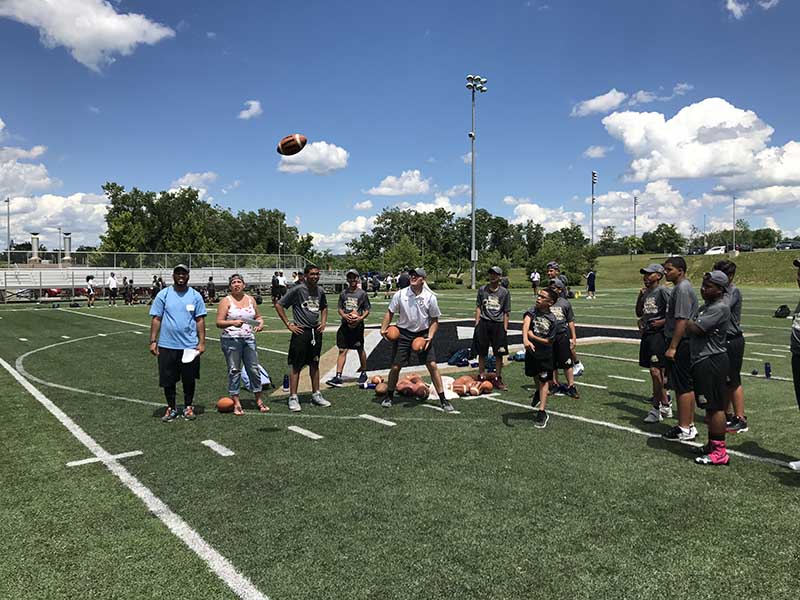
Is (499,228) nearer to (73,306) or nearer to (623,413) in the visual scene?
(73,306)

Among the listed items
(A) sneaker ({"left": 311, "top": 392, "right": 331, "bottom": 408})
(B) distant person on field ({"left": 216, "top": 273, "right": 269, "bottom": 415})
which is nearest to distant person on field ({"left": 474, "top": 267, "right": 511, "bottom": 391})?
(A) sneaker ({"left": 311, "top": 392, "right": 331, "bottom": 408})

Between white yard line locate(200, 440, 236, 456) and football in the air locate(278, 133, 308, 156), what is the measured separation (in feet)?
20.2

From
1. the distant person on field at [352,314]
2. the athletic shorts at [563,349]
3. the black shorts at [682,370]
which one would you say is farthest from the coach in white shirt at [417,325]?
the black shorts at [682,370]

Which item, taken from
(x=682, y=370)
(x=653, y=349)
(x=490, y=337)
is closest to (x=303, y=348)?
(x=490, y=337)

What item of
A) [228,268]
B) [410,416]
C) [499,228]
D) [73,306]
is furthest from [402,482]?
[499,228]

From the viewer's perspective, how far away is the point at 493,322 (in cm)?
933

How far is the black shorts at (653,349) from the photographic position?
7.23 metres

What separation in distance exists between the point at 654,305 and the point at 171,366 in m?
6.31

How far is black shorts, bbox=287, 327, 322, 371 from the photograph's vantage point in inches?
313

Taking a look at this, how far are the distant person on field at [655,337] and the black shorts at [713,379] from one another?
172 cm

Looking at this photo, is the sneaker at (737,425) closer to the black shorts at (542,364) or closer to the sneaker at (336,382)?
the black shorts at (542,364)

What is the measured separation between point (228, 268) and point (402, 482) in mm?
41884

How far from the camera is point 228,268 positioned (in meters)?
44.6

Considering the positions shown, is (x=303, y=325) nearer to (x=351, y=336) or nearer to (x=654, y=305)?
(x=351, y=336)
